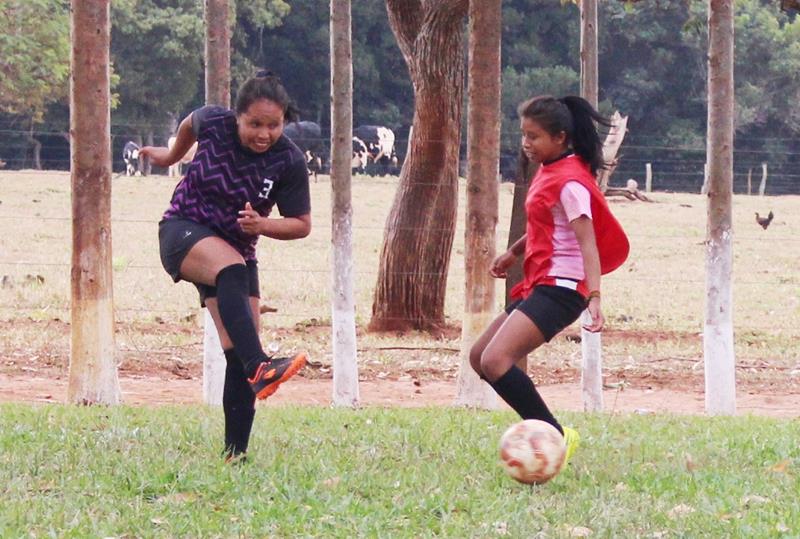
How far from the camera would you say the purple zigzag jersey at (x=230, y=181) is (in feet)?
19.9

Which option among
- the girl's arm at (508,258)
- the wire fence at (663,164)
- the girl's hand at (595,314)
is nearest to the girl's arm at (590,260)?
the girl's hand at (595,314)

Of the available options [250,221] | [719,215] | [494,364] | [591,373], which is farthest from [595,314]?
[591,373]

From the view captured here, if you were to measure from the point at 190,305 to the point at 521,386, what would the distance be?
441 inches

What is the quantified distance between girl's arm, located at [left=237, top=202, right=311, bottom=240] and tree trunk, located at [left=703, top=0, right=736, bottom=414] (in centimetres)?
497

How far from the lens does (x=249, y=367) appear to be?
5797 millimetres

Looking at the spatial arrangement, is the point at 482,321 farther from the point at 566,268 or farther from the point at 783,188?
the point at 783,188

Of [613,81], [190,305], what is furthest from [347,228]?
[613,81]

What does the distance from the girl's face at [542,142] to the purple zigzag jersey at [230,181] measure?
1.05 metres

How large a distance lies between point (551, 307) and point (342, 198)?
188 inches

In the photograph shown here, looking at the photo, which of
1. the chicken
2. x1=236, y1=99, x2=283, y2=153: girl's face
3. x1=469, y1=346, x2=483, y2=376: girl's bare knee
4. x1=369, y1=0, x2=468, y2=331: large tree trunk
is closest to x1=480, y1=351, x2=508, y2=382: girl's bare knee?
x1=469, y1=346, x2=483, y2=376: girl's bare knee

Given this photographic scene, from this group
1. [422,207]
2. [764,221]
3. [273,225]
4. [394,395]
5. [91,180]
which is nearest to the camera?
[273,225]

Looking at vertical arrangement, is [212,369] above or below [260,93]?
below

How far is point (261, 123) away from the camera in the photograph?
603cm

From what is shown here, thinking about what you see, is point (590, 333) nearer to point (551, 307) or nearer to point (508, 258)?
point (508, 258)
